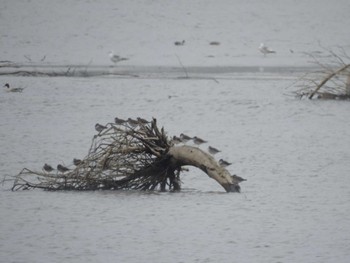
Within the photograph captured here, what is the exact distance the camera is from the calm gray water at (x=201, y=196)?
782 centimetres

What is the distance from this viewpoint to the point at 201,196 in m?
9.84

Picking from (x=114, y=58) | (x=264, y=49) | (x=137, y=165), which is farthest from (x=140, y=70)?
(x=137, y=165)

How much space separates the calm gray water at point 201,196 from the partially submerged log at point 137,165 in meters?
0.15

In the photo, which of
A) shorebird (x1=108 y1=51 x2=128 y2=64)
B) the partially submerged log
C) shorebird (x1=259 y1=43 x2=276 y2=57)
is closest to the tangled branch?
the partially submerged log

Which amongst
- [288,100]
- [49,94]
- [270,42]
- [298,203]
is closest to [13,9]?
[270,42]

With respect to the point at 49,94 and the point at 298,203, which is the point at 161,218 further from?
the point at 49,94

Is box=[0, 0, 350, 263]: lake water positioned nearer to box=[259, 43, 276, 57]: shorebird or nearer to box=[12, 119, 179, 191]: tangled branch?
box=[12, 119, 179, 191]: tangled branch

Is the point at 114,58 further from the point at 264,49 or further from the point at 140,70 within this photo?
the point at 264,49

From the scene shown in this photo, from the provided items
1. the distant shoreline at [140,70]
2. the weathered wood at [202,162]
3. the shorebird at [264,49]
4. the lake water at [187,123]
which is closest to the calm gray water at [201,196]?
the lake water at [187,123]

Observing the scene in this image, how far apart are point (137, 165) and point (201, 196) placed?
25.6 inches

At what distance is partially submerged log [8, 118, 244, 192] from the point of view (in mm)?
9672

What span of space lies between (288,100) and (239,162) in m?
6.01

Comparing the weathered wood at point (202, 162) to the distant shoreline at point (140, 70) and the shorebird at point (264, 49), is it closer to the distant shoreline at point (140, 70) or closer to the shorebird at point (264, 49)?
the distant shoreline at point (140, 70)

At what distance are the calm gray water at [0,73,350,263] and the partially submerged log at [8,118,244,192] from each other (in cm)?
15
